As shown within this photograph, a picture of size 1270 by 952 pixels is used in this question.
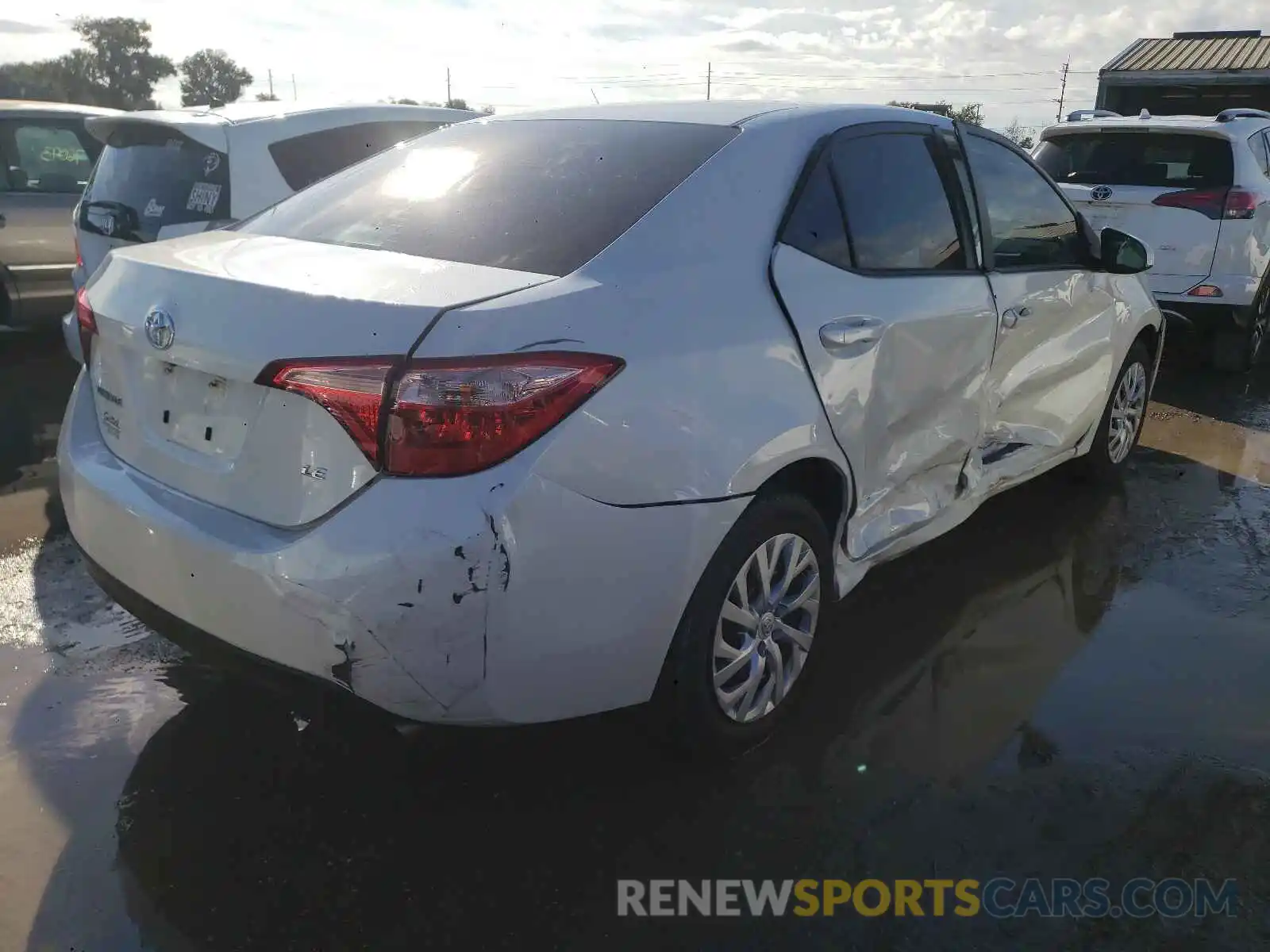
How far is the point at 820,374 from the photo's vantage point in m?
2.73

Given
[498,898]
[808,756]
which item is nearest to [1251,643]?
[808,756]

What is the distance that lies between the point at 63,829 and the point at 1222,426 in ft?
20.7

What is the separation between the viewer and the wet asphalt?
229 centimetres

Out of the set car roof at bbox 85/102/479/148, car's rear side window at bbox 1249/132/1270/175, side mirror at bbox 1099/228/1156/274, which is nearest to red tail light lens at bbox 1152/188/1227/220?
car's rear side window at bbox 1249/132/1270/175

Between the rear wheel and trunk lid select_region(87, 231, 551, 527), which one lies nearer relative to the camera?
trunk lid select_region(87, 231, 551, 527)

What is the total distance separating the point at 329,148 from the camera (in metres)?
5.48

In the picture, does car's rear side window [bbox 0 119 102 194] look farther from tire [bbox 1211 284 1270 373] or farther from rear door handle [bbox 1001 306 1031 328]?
tire [bbox 1211 284 1270 373]

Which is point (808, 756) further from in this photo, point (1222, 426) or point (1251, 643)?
point (1222, 426)

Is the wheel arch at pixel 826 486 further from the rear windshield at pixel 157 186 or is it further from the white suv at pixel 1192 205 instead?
the white suv at pixel 1192 205

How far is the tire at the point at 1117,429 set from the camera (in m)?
4.93

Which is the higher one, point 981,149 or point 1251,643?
point 981,149

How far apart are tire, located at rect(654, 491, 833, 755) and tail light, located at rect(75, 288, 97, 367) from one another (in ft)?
5.40

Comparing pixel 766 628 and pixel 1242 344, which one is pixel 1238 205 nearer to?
pixel 1242 344

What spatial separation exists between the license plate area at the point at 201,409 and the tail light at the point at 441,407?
253 mm
